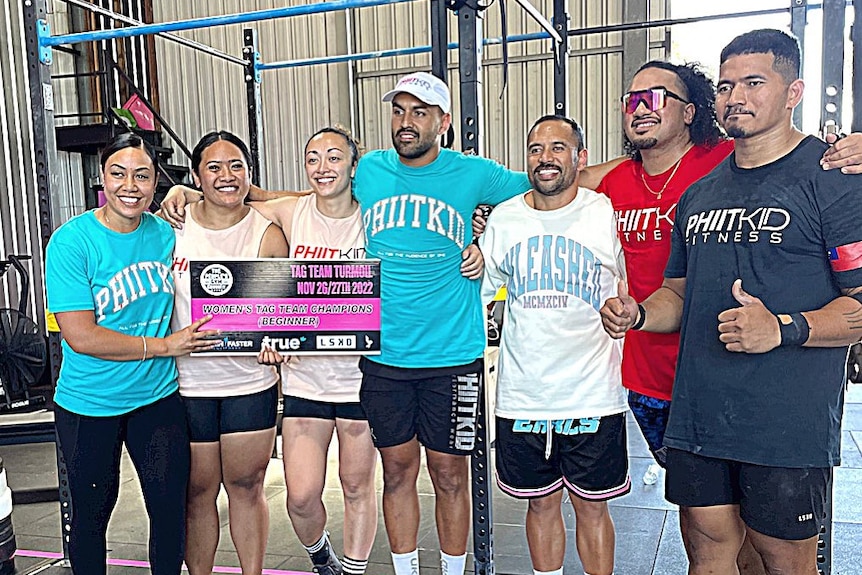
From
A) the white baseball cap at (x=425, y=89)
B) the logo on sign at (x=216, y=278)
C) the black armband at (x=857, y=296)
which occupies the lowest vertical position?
the black armband at (x=857, y=296)

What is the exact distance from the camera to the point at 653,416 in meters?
2.65

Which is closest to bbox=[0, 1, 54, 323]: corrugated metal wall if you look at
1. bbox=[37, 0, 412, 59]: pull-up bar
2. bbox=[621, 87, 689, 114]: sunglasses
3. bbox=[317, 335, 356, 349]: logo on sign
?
bbox=[37, 0, 412, 59]: pull-up bar

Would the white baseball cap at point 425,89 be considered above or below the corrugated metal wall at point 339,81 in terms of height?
below

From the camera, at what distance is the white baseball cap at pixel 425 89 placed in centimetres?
254

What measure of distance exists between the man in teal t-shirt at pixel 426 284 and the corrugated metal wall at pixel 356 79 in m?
6.93

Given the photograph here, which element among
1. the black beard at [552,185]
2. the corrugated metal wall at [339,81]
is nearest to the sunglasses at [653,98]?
the black beard at [552,185]

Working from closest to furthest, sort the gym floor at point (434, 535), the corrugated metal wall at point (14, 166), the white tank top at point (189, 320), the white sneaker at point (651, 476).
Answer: the white tank top at point (189, 320), the gym floor at point (434, 535), the white sneaker at point (651, 476), the corrugated metal wall at point (14, 166)

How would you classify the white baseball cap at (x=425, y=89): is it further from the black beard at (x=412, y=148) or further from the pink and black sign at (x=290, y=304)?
the pink and black sign at (x=290, y=304)

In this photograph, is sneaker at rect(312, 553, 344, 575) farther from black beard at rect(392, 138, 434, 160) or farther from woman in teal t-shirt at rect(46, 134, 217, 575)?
black beard at rect(392, 138, 434, 160)

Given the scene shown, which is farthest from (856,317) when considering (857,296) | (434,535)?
(434,535)

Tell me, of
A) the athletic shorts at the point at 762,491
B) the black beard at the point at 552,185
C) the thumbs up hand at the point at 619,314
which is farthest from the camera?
the black beard at the point at 552,185

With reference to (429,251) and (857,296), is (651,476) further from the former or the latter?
(857,296)

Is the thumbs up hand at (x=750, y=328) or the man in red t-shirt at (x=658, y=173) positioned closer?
the thumbs up hand at (x=750, y=328)

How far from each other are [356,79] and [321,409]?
822 centimetres
